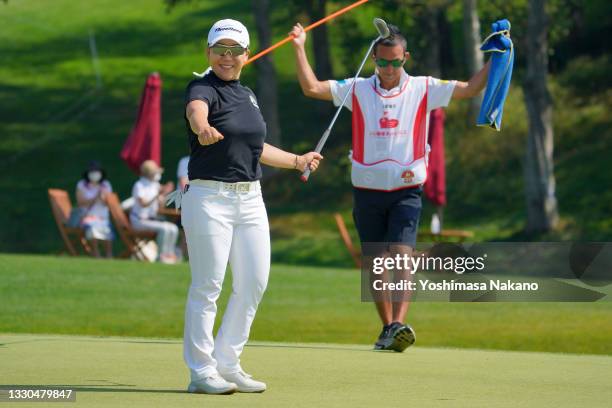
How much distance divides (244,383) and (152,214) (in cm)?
1498

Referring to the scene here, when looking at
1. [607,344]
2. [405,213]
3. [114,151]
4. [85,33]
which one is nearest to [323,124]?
[114,151]

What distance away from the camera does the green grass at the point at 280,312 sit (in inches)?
615

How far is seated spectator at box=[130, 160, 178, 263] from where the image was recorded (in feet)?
74.5

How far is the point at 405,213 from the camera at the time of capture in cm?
1141

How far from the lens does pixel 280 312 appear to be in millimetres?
17531

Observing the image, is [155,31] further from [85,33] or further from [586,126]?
[586,126]

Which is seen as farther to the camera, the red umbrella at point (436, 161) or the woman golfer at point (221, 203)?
the red umbrella at point (436, 161)

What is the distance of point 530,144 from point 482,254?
527 centimetres

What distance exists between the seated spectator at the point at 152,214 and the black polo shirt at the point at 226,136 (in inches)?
564

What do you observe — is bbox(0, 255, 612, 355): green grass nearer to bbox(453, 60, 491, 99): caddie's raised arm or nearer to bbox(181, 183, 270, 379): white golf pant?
bbox(453, 60, 491, 99): caddie's raised arm

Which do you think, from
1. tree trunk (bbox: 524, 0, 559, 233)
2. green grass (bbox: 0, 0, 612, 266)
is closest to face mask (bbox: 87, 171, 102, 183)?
green grass (bbox: 0, 0, 612, 266)

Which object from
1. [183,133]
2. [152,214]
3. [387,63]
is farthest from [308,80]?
[183,133]

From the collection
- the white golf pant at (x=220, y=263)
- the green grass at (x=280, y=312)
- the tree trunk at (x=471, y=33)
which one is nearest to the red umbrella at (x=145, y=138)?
the green grass at (x=280, y=312)

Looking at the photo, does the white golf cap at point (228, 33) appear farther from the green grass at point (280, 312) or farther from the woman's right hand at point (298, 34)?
the green grass at point (280, 312)
